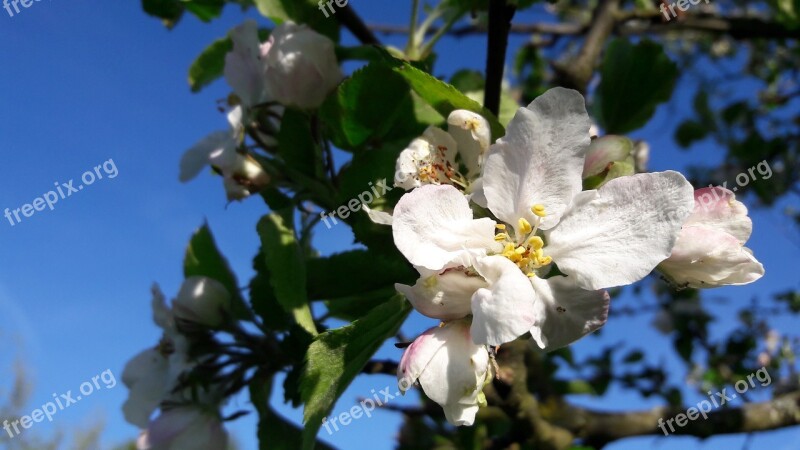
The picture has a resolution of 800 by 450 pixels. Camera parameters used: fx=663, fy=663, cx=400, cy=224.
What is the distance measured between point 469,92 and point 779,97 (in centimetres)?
302

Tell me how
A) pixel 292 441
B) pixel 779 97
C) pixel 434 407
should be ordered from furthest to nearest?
pixel 779 97 → pixel 434 407 → pixel 292 441

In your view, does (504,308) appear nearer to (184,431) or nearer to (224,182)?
(224,182)

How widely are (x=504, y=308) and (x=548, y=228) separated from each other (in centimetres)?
15

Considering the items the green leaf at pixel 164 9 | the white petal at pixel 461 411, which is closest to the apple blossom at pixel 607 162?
the white petal at pixel 461 411

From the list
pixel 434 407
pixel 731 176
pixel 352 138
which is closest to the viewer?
pixel 352 138

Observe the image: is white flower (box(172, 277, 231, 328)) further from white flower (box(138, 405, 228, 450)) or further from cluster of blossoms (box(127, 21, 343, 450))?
white flower (box(138, 405, 228, 450))

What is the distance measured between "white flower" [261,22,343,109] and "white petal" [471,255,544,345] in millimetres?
525

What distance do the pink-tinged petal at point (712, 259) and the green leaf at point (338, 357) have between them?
0.33 metres

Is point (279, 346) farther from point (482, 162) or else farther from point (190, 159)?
point (482, 162)

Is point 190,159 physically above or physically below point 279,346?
above

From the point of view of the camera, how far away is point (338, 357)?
2.60 feet

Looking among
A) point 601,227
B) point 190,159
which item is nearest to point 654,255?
point 601,227

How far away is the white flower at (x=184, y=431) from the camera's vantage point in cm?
125

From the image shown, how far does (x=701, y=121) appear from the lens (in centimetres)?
376
